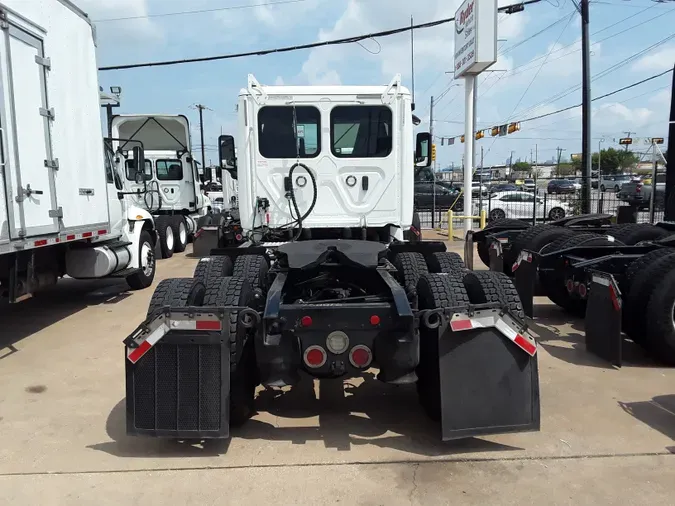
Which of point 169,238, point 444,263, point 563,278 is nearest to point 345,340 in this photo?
point 444,263

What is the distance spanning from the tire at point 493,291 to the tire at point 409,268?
0.82 metres

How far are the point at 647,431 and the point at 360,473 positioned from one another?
6.80ft

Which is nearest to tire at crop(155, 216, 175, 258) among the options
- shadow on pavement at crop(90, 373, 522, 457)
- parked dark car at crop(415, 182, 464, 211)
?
shadow on pavement at crop(90, 373, 522, 457)

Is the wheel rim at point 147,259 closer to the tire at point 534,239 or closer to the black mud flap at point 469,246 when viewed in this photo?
the black mud flap at point 469,246

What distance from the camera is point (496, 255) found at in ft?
26.5

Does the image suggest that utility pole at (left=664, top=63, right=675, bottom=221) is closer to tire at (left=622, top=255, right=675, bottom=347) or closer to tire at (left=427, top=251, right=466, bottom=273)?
tire at (left=622, top=255, right=675, bottom=347)

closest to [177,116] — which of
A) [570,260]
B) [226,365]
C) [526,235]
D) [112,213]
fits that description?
[112,213]

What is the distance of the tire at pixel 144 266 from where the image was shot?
9664 millimetres

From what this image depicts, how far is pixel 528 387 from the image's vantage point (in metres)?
3.60

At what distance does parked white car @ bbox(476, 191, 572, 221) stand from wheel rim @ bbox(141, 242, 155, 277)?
1399 cm

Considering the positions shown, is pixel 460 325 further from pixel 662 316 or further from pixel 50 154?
pixel 50 154

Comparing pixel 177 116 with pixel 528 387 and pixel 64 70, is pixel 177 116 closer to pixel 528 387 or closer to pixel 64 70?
pixel 64 70

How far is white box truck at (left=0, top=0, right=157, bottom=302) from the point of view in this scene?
5.64 metres

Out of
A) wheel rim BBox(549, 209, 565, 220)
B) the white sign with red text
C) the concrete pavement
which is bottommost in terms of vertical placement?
the concrete pavement
